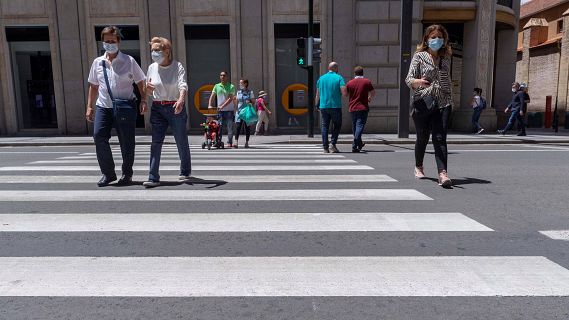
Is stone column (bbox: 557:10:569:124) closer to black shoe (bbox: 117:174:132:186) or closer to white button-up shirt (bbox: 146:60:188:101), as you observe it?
white button-up shirt (bbox: 146:60:188:101)

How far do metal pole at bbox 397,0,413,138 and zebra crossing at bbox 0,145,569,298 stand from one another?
24.0 ft

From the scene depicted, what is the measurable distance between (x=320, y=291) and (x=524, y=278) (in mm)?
1312

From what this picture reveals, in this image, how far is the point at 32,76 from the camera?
58.9 ft

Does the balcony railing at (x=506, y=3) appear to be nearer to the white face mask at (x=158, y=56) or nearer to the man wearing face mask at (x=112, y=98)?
the white face mask at (x=158, y=56)

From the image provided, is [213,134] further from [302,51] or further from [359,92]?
[302,51]

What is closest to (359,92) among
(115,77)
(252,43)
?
(115,77)

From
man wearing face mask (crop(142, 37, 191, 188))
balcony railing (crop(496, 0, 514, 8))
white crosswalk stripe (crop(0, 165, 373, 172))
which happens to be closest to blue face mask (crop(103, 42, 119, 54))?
man wearing face mask (crop(142, 37, 191, 188))

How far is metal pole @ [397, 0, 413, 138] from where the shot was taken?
12.9 m

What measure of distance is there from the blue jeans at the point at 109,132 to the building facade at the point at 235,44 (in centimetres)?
1179

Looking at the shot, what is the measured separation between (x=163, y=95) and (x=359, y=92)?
552 cm

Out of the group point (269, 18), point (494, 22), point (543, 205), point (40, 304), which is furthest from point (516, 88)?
point (40, 304)

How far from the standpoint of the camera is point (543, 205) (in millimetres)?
4688

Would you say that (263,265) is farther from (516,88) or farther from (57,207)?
(516,88)

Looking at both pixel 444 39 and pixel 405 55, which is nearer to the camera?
pixel 444 39
